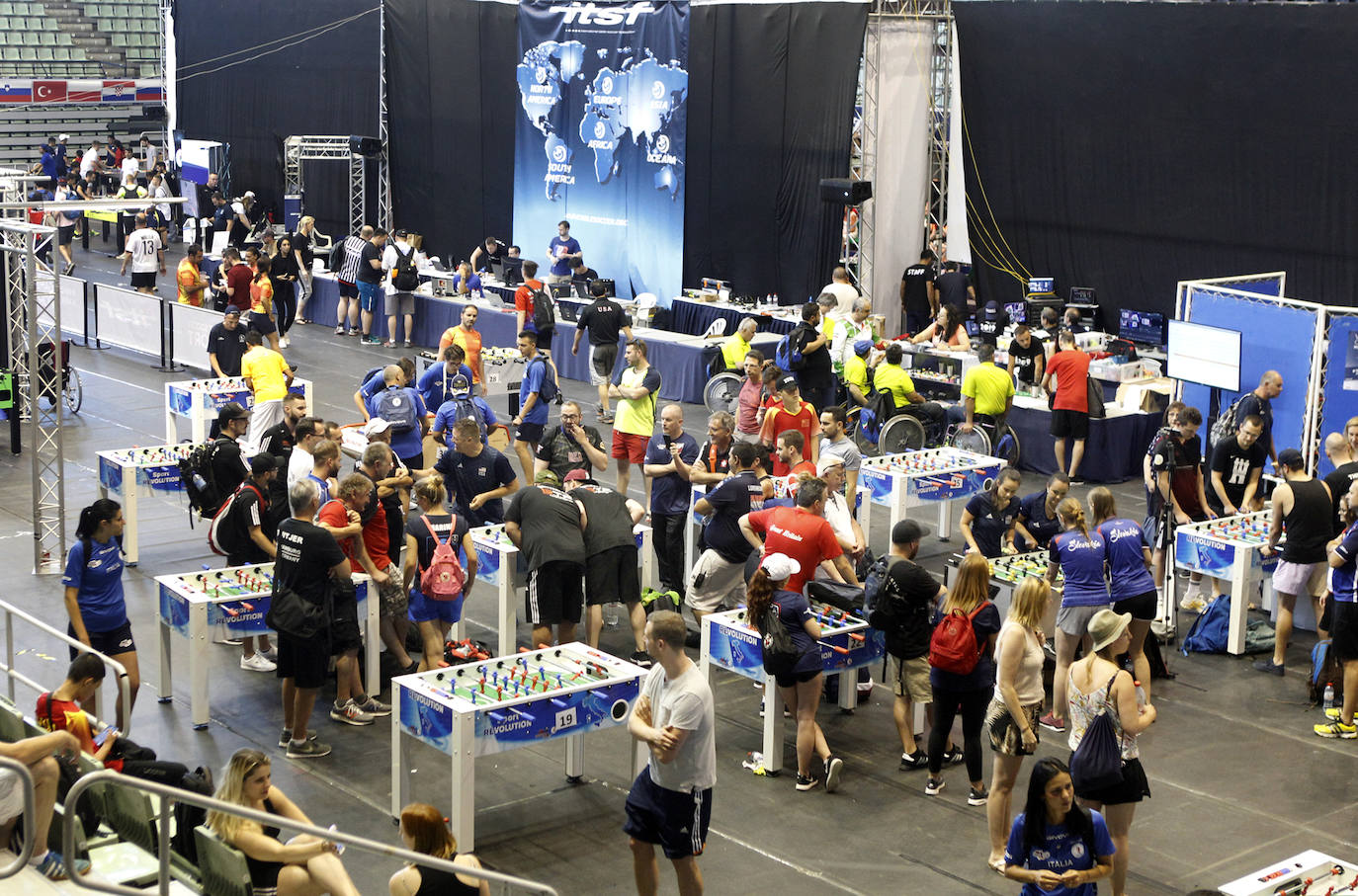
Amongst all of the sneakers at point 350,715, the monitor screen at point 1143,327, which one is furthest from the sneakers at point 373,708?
the monitor screen at point 1143,327

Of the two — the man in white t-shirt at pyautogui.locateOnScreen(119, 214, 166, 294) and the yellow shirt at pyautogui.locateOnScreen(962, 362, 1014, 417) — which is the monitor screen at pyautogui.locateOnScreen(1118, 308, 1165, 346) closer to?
the yellow shirt at pyautogui.locateOnScreen(962, 362, 1014, 417)

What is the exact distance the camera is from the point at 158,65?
40.6 m

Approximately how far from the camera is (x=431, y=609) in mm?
8875

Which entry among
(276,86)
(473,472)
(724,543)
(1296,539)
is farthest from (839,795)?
(276,86)

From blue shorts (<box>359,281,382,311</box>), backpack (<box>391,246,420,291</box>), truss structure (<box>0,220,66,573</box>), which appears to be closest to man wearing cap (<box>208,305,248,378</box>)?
truss structure (<box>0,220,66,573</box>)

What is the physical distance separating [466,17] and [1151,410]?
14079mm

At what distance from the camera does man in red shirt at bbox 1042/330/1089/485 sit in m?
14.3

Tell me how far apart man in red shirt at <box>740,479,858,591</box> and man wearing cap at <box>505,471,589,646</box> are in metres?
1.08

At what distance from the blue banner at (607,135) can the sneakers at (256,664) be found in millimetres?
13024

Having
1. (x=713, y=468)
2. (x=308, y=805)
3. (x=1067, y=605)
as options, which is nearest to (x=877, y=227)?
(x=713, y=468)

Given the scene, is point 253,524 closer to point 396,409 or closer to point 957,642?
point 396,409

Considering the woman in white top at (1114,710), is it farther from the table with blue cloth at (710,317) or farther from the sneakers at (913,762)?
the table with blue cloth at (710,317)

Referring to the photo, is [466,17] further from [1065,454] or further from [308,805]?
[308,805]

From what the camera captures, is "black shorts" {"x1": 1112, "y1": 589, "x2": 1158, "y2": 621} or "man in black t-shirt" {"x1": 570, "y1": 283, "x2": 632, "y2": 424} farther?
"man in black t-shirt" {"x1": 570, "y1": 283, "x2": 632, "y2": 424}
